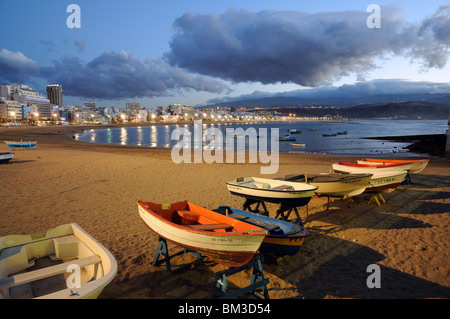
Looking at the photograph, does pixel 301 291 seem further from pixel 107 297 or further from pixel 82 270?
pixel 82 270

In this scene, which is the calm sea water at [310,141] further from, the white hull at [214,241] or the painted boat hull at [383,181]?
the white hull at [214,241]

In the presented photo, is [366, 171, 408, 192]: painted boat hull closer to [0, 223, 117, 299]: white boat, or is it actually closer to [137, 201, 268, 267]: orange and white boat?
[137, 201, 268, 267]: orange and white boat

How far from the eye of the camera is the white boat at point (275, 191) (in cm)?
699

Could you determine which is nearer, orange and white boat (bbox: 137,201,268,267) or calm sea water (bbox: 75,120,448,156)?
orange and white boat (bbox: 137,201,268,267)

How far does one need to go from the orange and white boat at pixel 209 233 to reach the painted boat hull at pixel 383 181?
6.64m

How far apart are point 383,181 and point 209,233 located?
8.06 m

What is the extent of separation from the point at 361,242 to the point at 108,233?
23.7 feet

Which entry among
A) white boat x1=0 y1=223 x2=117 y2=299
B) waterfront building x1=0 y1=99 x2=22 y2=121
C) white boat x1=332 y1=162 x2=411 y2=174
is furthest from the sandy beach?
waterfront building x1=0 y1=99 x2=22 y2=121

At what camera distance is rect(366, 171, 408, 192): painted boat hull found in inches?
375

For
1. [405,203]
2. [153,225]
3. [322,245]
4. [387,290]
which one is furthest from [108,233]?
[405,203]

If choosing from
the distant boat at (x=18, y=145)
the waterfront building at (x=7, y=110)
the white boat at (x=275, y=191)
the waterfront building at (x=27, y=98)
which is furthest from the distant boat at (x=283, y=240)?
the waterfront building at (x=27, y=98)

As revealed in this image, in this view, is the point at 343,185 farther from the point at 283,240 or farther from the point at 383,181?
the point at 283,240

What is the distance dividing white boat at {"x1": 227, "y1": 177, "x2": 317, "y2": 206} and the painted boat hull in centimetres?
354

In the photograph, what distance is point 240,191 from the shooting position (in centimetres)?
792
